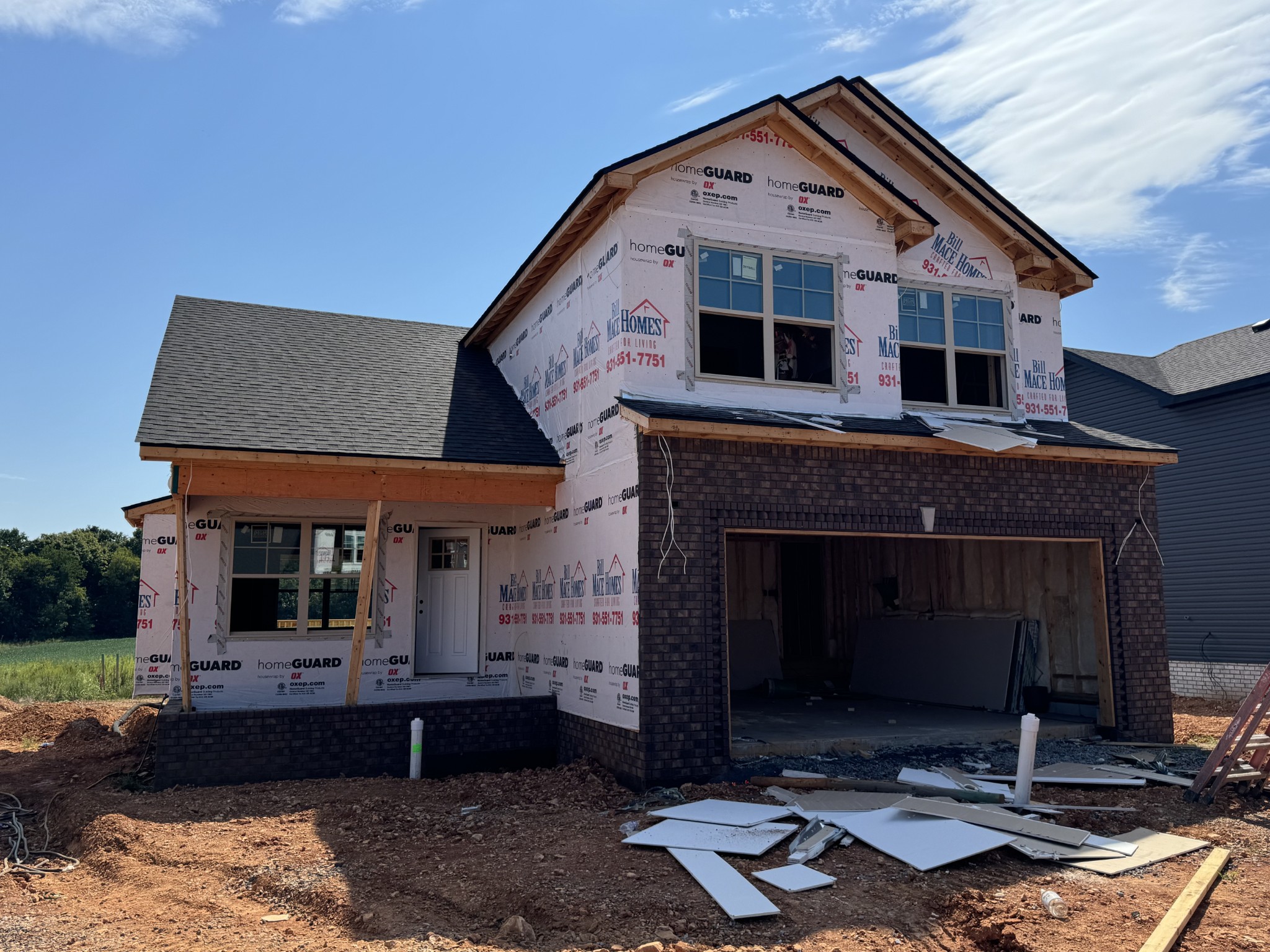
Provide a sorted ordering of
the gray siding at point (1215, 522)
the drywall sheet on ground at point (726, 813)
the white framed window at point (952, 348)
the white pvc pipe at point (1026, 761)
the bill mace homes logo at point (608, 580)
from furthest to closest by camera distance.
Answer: the gray siding at point (1215, 522), the white framed window at point (952, 348), the bill mace homes logo at point (608, 580), the white pvc pipe at point (1026, 761), the drywall sheet on ground at point (726, 813)

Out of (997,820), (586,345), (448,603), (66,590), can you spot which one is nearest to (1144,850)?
(997,820)

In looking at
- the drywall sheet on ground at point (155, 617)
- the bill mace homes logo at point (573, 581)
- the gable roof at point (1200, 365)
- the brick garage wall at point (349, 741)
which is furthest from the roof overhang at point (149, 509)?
the gable roof at point (1200, 365)

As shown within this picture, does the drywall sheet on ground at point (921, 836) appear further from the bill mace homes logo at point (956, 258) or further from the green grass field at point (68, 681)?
the green grass field at point (68, 681)

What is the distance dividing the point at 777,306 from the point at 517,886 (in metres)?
7.05

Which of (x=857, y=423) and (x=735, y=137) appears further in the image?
(x=735, y=137)

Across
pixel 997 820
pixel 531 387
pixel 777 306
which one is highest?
pixel 777 306

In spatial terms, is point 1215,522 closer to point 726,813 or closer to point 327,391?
point 726,813

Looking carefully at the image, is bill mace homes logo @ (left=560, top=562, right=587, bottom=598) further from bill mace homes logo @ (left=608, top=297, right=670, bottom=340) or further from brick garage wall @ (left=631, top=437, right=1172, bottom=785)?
bill mace homes logo @ (left=608, top=297, right=670, bottom=340)

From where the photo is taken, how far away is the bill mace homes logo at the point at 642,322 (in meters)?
10.1

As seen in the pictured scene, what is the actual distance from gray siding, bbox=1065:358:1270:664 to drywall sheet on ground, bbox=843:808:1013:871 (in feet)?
38.6

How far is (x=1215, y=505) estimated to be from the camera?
18.2 m

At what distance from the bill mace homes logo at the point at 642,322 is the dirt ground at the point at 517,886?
475 centimetres

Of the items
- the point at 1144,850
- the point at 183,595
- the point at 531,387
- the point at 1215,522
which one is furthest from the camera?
the point at 1215,522

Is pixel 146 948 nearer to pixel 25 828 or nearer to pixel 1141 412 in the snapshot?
pixel 25 828
